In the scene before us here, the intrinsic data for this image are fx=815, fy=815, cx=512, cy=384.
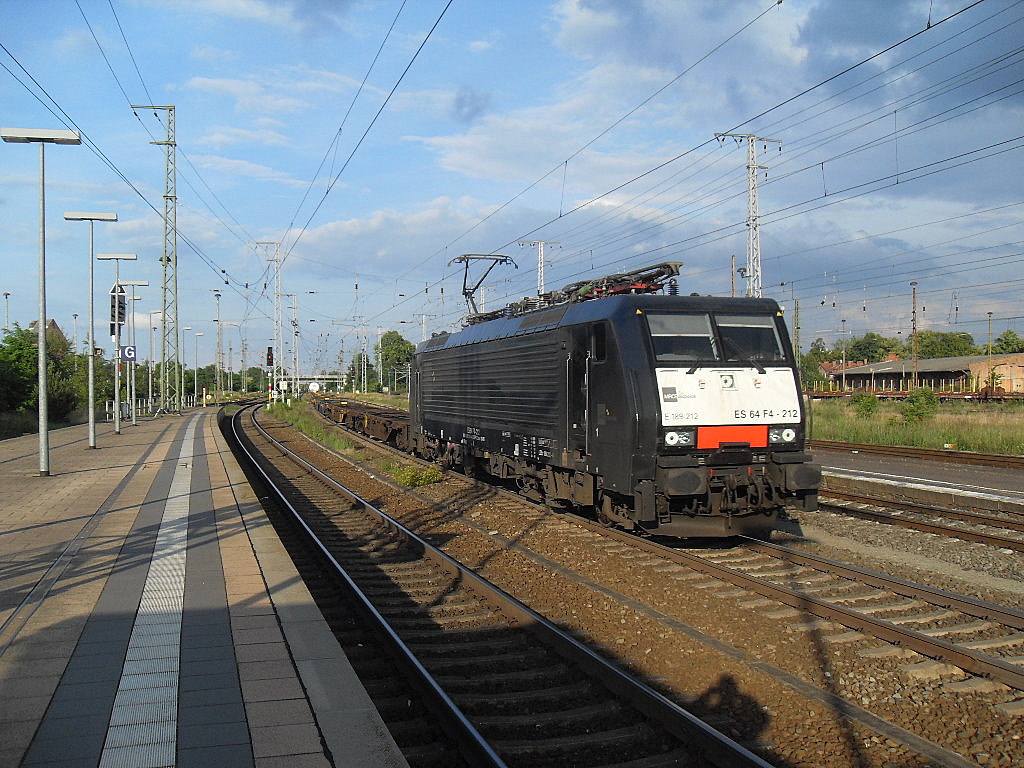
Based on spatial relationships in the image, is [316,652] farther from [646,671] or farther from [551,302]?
[551,302]

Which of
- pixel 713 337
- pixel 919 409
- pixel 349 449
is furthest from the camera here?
pixel 919 409

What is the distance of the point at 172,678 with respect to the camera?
5117 millimetres

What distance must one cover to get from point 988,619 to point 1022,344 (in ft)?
243

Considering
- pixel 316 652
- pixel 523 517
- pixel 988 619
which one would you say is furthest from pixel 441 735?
pixel 523 517

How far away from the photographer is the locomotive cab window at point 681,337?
943cm

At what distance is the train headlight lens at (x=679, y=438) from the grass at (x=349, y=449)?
8314 millimetres

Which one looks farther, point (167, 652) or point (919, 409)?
point (919, 409)

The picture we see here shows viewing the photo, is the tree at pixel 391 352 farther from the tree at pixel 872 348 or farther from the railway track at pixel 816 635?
the railway track at pixel 816 635

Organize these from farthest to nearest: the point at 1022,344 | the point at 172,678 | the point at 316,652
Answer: the point at 1022,344 < the point at 316,652 < the point at 172,678

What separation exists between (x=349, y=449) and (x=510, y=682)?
67.1 ft

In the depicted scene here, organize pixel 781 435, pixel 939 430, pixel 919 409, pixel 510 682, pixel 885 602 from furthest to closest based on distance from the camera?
1. pixel 919 409
2. pixel 939 430
3. pixel 781 435
4. pixel 885 602
5. pixel 510 682

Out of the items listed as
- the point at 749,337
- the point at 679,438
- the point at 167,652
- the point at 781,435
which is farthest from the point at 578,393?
the point at 167,652

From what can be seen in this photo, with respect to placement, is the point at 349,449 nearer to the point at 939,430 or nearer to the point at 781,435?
the point at 939,430

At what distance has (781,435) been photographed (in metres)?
9.54
